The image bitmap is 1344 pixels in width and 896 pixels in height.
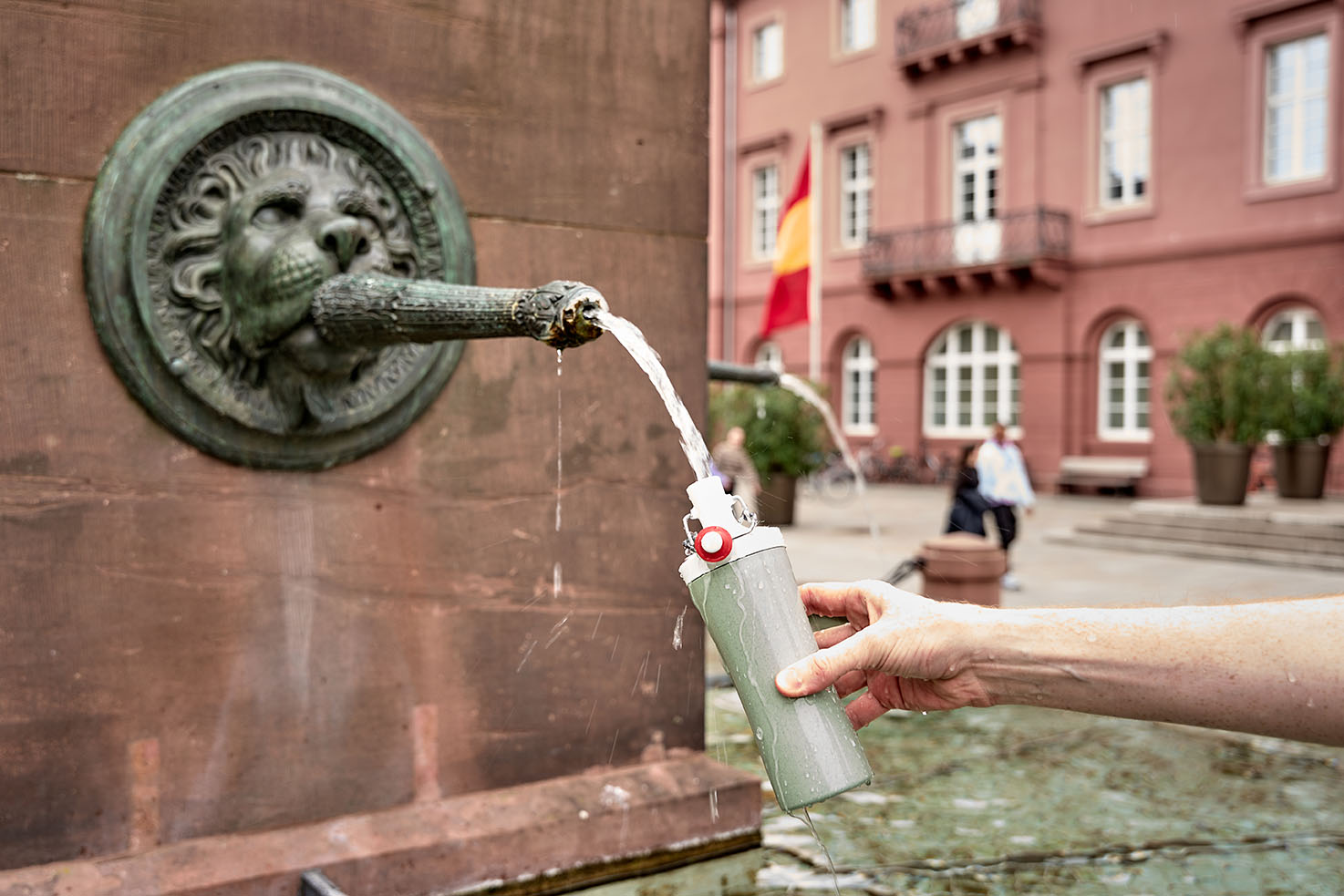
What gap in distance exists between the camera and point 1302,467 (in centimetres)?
1482

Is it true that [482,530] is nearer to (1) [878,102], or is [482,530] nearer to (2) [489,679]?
(2) [489,679]

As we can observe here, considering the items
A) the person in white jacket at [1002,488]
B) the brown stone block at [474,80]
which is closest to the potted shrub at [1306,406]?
the person in white jacket at [1002,488]

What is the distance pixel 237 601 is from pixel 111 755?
41 cm

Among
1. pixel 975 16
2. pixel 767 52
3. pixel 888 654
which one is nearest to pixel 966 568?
pixel 888 654

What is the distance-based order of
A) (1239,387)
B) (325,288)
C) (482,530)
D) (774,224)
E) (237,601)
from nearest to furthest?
(325,288)
(237,601)
(482,530)
(1239,387)
(774,224)

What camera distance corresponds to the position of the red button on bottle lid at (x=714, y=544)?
1548 millimetres

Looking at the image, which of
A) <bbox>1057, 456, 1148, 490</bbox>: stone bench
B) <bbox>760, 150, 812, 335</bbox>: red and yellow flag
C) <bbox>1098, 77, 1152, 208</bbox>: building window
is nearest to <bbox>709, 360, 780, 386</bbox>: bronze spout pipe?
<bbox>760, 150, 812, 335</bbox>: red and yellow flag

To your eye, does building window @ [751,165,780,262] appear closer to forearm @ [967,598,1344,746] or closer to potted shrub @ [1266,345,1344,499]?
potted shrub @ [1266,345,1344,499]

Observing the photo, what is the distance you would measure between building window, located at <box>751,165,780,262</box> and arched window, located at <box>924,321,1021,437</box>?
6.09 meters

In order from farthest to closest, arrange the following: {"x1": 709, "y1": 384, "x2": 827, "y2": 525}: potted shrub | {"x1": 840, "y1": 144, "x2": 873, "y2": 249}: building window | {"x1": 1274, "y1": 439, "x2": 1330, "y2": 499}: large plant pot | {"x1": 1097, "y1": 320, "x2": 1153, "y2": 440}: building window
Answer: {"x1": 840, "y1": 144, "x2": 873, "y2": 249}: building window < {"x1": 1097, "y1": 320, "x2": 1153, "y2": 440}: building window < {"x1": 709, "y1": 384, "x2": 827, "y2": 525}: potted shrub < {"x1": 1274, "y1": 439, "x2": 1330, "y2": 499}: large plant pot

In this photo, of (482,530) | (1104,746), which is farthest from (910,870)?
(1104,746)

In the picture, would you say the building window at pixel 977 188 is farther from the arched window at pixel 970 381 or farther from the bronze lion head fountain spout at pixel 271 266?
the bronze lion head fountain spout at pixel 271 266

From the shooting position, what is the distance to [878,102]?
1023 inches

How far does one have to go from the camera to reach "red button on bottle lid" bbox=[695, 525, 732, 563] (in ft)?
5.08
